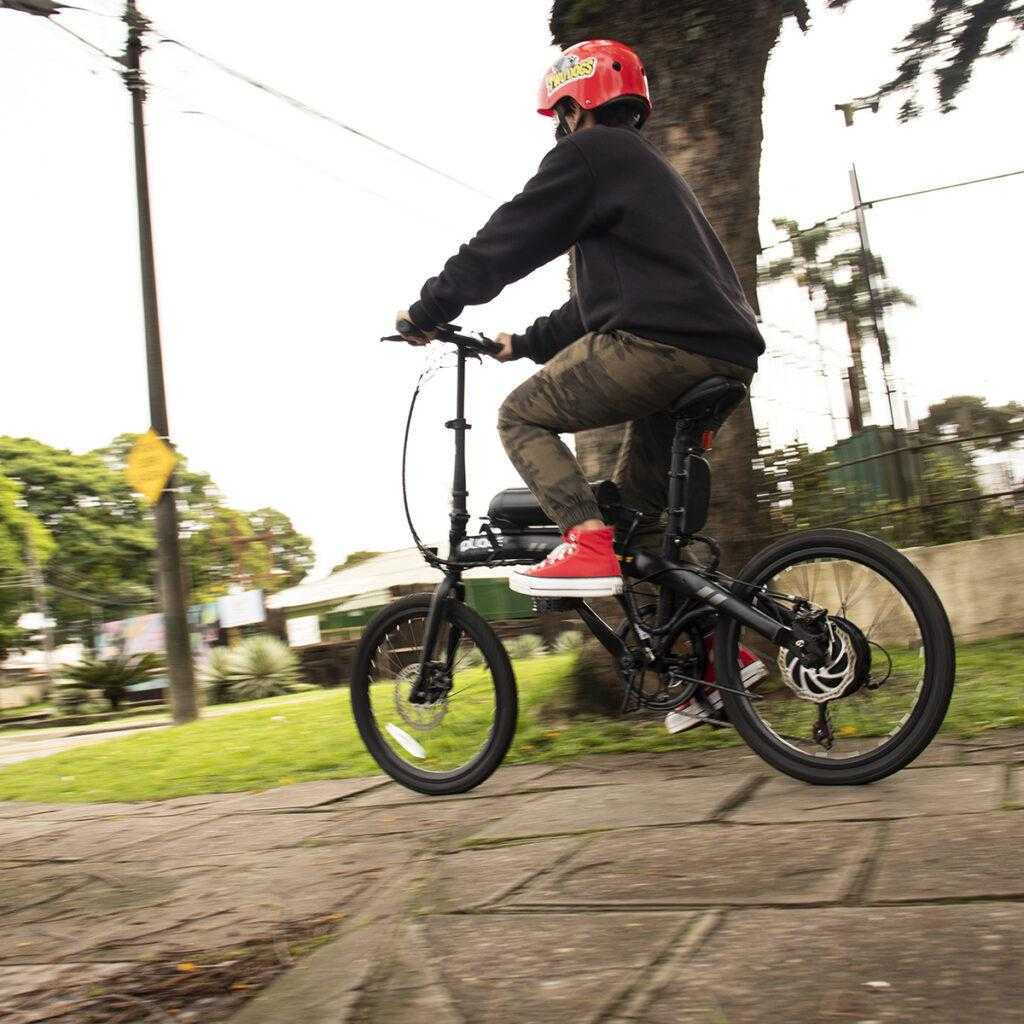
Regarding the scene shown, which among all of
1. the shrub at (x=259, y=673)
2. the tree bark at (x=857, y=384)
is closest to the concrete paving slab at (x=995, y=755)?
the tree bark at (x=857, y=384)

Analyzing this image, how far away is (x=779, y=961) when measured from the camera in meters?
1.91

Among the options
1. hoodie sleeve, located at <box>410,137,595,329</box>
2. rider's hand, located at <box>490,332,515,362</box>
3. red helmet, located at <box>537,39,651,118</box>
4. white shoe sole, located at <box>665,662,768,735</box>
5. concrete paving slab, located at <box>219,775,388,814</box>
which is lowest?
concrete paving slab, located at <box>219,775,388,814</box>

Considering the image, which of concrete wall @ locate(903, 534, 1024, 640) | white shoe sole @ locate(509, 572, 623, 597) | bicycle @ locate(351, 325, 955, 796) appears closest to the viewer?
bicycle @ locate(351, 325, 955, 796)

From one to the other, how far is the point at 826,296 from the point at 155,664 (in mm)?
20047

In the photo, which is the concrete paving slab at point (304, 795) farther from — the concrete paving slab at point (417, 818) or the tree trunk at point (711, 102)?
the tree trunk at point (711, 102)

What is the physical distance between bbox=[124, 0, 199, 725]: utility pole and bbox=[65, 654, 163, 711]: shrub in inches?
398

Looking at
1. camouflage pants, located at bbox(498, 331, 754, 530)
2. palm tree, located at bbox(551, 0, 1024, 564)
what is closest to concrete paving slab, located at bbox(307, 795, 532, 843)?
camouflage pants, located at bbox(498, 331, 754, 530)

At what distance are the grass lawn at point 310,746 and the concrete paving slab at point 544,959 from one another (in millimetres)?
2027

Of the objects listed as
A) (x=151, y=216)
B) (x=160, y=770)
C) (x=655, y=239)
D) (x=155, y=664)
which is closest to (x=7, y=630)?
(x=155, y=664)

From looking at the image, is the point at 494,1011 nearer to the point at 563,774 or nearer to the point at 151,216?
the point at 563,774

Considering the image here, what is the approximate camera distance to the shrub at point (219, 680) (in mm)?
22312

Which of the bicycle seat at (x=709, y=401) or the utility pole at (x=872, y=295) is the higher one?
the utility pole at (x=872, y=295)

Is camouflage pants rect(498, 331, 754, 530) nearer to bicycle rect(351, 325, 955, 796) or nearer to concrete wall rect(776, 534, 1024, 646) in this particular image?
bicycle rect(351, 325, 955, 796)

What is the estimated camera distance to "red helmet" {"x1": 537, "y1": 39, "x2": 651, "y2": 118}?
362 cm
